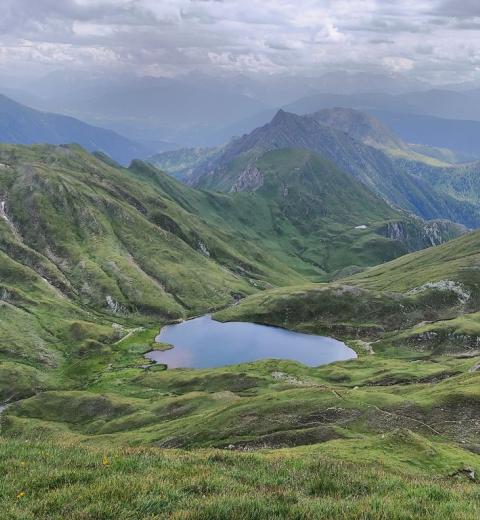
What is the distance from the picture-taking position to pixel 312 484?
1812cm

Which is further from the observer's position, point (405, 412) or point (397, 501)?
point (405, 412)

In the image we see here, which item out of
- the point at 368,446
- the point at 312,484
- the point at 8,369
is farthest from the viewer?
the point at 8,369

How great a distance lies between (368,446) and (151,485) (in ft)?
134

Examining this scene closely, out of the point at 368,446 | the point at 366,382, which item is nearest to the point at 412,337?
the point at 366,382

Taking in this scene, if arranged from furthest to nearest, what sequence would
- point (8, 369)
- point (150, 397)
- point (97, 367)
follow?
1. point (97, 367)
2. point (8, 369)
3. point (150, 397)

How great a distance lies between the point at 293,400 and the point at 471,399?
26613 mm

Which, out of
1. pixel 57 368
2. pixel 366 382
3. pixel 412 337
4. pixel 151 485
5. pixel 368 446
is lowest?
pixel 57 368

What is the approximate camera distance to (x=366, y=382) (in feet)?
458

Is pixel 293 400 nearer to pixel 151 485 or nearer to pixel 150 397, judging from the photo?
pixel 151 485

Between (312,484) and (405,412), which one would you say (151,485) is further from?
(405,412)

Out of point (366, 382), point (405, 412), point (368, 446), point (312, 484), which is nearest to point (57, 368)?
point (366, 382)

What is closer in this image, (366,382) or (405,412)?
(405,412)

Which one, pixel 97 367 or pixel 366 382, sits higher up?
pixel 366 382

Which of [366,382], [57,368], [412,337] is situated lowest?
[57,368]
